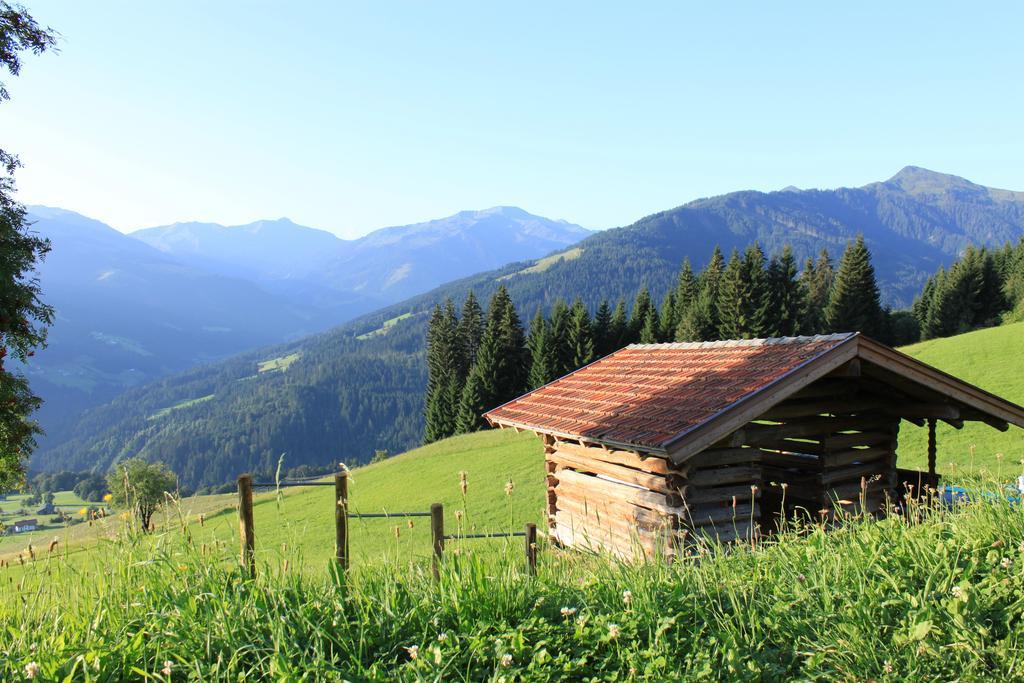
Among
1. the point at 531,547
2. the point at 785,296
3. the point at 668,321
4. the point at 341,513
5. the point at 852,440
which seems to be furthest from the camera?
the point at 668,321

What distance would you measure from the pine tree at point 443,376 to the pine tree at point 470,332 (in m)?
0.68

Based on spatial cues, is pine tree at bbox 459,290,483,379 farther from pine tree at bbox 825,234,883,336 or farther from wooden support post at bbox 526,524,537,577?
wooden support post at bbox 526,524,537,577

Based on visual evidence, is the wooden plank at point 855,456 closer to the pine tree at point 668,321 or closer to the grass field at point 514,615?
the grass field at point 514,615

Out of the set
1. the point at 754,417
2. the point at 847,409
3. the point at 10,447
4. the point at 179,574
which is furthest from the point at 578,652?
the point at 10,447

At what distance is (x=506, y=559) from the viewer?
14.9 ft

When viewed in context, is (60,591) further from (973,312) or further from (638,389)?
(973,312)

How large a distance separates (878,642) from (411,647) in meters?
2.59

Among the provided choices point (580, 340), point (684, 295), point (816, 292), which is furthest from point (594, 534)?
point (816, 292)

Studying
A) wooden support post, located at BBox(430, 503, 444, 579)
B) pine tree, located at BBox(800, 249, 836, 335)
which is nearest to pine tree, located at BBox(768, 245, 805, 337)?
pine tree, located at BBox(800, 249, 836, 335)

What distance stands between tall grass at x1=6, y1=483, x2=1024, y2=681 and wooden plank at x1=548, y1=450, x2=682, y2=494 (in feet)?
14.0

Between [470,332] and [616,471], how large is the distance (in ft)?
216

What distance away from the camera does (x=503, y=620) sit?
Result: 12.3 feet

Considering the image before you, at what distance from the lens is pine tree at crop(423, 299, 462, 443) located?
229 feet

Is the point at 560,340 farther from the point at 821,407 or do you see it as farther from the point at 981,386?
the point at 821,407
